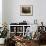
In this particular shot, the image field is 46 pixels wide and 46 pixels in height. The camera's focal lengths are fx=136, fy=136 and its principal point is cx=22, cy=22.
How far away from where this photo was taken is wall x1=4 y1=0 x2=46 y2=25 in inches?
279

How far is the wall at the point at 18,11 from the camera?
23.2 feet

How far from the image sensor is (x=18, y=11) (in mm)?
7137

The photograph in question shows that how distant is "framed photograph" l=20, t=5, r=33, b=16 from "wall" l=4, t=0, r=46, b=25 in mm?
156

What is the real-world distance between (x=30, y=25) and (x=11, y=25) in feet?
3.10

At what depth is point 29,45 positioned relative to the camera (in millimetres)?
3467

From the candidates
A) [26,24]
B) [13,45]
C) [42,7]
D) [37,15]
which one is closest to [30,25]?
[26,24]

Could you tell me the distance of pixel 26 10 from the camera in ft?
23.4

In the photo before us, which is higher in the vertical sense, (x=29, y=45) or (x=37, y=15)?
(x=37, y=15)

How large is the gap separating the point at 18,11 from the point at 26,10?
0.42 metres

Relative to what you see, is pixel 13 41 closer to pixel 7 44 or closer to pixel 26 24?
pixel 7 44

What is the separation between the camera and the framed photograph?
23.3 ft

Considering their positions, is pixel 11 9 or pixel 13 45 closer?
pixel 13 45

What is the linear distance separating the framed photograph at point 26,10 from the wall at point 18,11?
0.16m

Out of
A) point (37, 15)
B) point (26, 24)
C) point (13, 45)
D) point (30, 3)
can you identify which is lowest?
point (13, 45)
